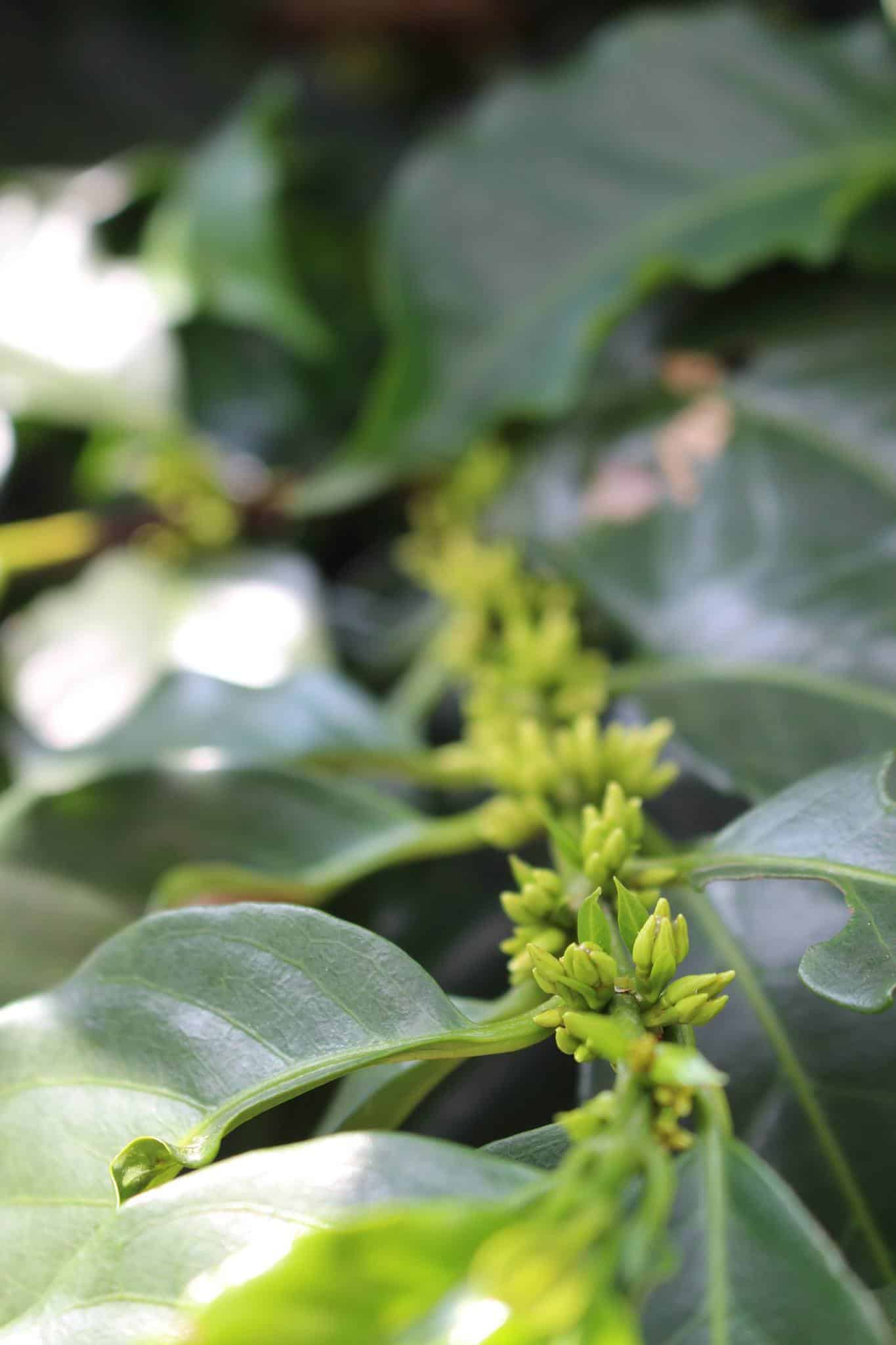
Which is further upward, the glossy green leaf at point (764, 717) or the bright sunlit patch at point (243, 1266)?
the glossy green leaf at point (764, 717)

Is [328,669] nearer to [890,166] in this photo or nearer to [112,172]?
[890,166]

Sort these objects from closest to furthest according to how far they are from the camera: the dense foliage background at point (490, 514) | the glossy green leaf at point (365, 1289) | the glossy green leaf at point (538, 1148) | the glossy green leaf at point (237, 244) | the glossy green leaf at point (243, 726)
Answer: the glossy green leaf at point (365, 1289), the glossy green leaf at point (538, 1148), the dense foliage background at point (490, 514), the glossy green leaf at point (243, 726), the glossy green leaf at point (237, 244)

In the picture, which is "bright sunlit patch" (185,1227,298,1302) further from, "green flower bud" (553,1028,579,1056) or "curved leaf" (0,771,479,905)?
"curved leaf" (0,771,479,905)

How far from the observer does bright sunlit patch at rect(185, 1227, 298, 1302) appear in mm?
247

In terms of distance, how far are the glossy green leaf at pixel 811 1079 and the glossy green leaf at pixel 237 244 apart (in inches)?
25.5

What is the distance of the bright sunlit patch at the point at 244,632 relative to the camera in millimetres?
758

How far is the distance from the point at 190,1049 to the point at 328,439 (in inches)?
29.8

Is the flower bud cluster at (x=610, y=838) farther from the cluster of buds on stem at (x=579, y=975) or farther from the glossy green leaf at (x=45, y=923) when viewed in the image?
the glossy green leaf at (x=45, y=923)

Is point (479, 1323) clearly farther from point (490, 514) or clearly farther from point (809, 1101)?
point (490, 514)

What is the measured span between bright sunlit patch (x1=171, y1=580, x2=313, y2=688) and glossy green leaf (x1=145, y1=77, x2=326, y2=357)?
0.73ft

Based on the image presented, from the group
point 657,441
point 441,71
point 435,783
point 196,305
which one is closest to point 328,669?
point 435,783

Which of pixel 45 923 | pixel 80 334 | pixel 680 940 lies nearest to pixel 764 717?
pixel 680 940

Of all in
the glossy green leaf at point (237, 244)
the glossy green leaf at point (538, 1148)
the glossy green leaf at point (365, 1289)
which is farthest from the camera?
the glossy green leaf at point (237, 244)

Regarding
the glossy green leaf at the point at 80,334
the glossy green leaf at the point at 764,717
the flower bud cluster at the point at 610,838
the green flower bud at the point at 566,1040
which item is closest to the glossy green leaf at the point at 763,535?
the glossy green leaf at the point at 764,717
